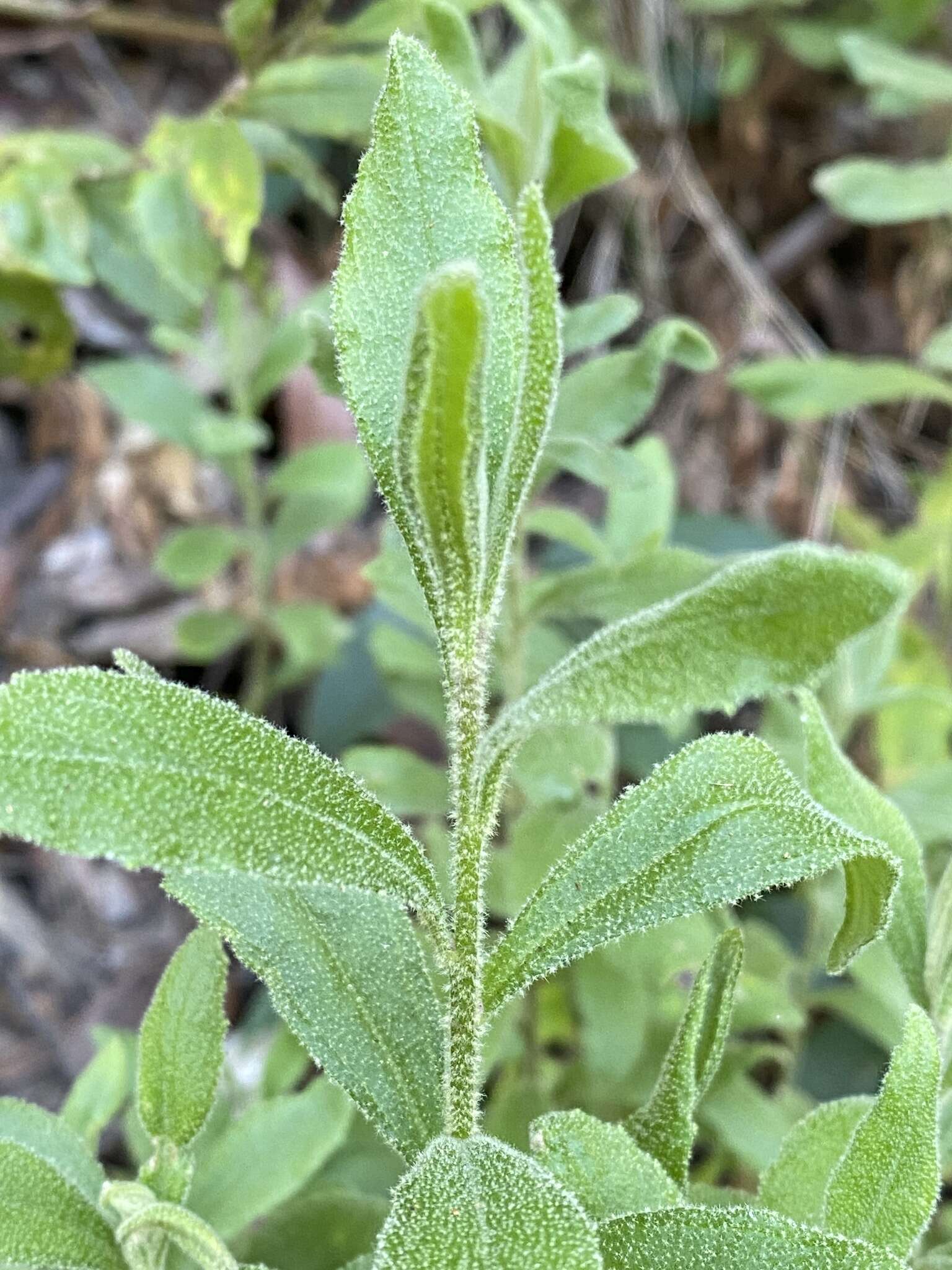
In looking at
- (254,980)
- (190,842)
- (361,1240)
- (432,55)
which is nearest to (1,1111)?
(361,1240)

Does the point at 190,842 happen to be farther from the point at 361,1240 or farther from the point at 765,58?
the point at 765,58

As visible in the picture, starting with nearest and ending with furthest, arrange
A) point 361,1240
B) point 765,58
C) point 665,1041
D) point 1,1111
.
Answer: point 1,1111 → point 361,1240 → point 665,1041 → point 765,58

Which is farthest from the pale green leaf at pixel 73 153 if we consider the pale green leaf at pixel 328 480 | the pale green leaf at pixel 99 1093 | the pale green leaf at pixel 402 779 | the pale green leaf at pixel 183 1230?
the pale green leaf at pixel 183 1230

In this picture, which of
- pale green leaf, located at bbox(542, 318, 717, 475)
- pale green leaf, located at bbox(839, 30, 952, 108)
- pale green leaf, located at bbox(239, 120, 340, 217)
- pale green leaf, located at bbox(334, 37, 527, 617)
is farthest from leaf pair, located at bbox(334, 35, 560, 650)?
pale green leaf, located at bbox(839, 30, 952, 108)

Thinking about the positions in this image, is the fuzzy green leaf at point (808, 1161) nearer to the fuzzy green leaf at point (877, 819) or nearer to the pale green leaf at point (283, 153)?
the fuzzy green leaf at point (877, 819)

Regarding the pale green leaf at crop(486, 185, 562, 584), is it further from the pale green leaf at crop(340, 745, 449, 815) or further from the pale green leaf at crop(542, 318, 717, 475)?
the pale green leaf at crop(340, 745, 449, 815)
